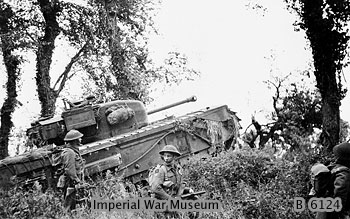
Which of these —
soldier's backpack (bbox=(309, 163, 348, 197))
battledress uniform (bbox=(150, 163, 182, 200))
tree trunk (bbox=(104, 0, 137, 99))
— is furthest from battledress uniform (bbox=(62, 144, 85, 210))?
tree trunk (bbox=(104, 0, 137, 99))

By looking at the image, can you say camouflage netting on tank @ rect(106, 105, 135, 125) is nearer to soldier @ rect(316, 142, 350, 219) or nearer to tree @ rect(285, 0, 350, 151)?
tree @ rect(285, 0, 350, 151)

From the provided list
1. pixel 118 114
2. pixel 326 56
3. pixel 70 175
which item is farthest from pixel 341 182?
pixel 118 114

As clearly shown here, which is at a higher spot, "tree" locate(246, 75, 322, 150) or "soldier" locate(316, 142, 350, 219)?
"tree" locate(246, 75, 322, 150)

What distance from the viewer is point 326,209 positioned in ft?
23.9

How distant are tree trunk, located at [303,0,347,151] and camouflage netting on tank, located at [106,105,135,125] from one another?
565 cm

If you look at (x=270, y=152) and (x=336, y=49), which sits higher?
(x=336, y=49)

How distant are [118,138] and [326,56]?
578cm

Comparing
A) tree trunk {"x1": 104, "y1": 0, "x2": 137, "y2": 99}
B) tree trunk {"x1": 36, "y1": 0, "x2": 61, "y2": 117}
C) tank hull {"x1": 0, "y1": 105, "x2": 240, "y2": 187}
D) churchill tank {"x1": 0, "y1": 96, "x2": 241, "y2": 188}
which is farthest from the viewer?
tree trunk {"x1": 36, "y1": 0, "x2": 61, "y2": 117}

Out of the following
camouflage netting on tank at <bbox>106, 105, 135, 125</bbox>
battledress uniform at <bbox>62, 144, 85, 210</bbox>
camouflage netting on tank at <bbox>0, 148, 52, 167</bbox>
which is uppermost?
camouflage netting on tank at <bbox>106, 105, 135, 125</bbox>

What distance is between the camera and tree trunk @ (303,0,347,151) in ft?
39.4

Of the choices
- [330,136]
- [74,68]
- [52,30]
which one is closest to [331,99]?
[330,136]

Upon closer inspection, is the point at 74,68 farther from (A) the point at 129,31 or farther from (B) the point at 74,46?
(A) the point at 129,31

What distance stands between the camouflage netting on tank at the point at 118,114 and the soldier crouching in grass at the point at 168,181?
18.8 ft

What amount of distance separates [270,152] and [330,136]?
230 centimetres
